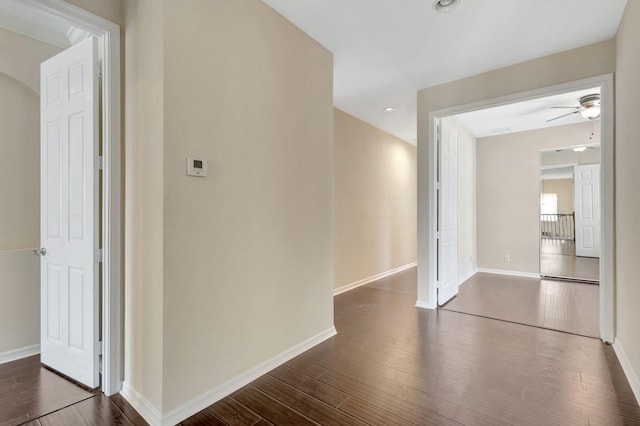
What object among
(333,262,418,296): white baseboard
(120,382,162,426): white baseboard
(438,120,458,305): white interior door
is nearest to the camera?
(120,382,162,426): white baseboard

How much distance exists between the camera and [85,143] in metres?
2.08

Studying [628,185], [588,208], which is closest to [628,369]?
[628,185]

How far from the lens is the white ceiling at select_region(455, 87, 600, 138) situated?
416 cm

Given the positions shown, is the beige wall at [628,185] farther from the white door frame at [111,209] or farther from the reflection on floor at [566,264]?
the reflection on floor at [566,264]

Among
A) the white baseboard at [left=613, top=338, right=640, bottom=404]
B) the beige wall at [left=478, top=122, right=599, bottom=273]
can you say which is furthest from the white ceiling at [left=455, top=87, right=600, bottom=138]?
the white baseboard at [left=613, top=338, right=640, bottom=404]

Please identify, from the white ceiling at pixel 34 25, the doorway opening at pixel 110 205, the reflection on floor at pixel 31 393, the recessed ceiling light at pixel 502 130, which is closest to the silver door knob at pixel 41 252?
the doorway opening at pixel 110 205

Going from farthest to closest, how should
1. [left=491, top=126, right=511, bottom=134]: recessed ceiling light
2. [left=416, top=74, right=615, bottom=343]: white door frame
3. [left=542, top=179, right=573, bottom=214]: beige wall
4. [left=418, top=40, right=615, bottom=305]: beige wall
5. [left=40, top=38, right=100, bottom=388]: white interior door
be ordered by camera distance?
[left=542, top=179, right=573, bottom=214]: beige wall
[left=491, top=126, right=511, bottom=134]: recessed ceiling light
[left=418, top=40, right=615, bottom=305]: beige wall
[left=416, top=74, right=615, bottom=343]: white door frame
[left=40, top=38, right=100, bottom=388]: white interior door

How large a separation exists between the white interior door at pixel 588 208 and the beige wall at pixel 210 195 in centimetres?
832

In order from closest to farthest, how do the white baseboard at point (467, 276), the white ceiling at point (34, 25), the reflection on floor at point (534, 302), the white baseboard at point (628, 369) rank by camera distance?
the white baseboard at point (628, 369), the white ceiling at point (34, 25), the reflection on floor at point (534, 302), the white baseboard at point (467, 276)

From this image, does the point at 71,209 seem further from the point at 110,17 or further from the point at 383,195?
the point at 383,195

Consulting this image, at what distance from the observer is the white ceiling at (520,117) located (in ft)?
13.6

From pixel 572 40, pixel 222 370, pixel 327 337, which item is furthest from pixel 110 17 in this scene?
pixel 572 40

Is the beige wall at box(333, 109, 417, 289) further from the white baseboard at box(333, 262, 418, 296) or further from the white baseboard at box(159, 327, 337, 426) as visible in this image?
the white baseboard at box(159, 327, 337, 426)

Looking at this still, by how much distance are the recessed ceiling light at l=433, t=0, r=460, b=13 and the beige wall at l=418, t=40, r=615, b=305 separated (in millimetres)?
1409
